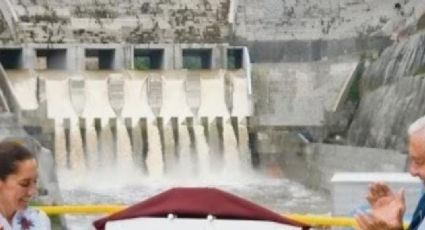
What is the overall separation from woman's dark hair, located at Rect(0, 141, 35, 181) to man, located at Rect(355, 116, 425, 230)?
990mm

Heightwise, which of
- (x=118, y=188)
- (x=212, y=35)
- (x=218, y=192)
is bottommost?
(x=118, y=188)

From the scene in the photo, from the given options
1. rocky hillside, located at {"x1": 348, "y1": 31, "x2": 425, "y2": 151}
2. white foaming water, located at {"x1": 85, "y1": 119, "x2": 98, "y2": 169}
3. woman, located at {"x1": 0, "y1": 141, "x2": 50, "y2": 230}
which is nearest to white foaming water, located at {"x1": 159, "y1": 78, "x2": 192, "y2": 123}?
white foaming water, located at {"x1": 85, "y1": 119, "x2": 98, "y2": 169}

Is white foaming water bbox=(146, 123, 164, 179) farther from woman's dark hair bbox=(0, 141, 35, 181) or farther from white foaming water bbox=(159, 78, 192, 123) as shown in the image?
woman's dark hair bbox=(0, 141, 35, 181)

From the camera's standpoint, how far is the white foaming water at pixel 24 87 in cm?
2228

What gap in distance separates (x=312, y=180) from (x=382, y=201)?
58.3ft

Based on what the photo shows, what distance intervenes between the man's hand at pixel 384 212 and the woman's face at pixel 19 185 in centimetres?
96

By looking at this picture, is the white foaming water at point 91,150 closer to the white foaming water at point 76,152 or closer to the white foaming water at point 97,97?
the white foaming water at point 76,152

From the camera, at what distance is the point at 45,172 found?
44.2 feet

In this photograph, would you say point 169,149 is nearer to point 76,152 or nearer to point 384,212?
point 76,152

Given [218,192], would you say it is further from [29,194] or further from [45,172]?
[45,172]

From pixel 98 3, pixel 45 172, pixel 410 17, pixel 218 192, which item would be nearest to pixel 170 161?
pixel 98 3

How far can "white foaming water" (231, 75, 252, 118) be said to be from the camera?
23.2 meters

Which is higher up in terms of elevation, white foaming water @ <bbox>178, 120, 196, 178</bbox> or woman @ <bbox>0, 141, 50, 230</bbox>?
woman @ <bbox>0, 141, 50, 230</bbox>

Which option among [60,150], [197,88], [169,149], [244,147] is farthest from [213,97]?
[60,150]
